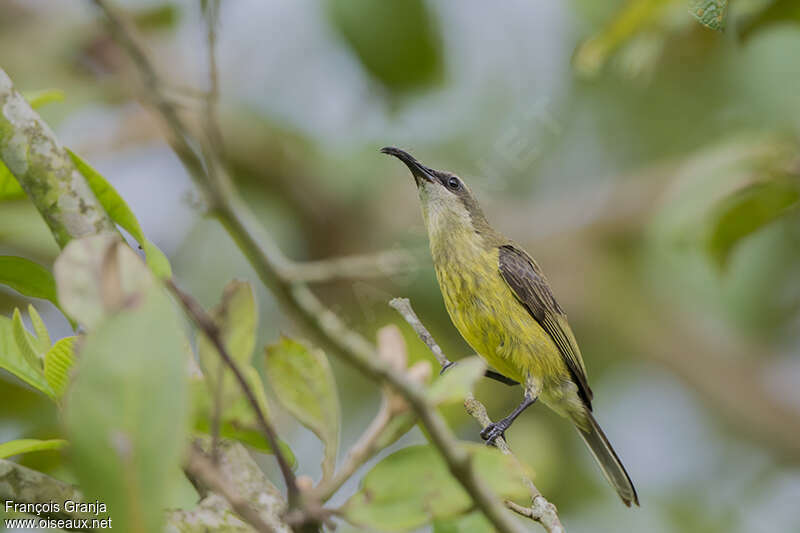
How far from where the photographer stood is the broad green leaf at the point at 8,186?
206cm

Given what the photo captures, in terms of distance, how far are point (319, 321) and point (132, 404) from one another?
0.24 metres

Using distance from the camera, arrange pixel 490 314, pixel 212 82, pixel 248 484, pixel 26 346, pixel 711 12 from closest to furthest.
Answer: pixel 212 82
pixel 26 346
pixel 248 484
pixel 711 12
pixel 490 314

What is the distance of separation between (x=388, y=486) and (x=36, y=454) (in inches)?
55.0

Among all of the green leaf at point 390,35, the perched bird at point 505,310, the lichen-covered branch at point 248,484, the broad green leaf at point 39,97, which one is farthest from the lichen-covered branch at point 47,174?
the green leaf at point 390,35

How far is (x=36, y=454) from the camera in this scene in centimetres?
228

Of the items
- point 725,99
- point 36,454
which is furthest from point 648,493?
point 36,454

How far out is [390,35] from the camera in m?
4.03

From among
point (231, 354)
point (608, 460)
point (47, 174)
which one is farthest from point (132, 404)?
point (608, 460)

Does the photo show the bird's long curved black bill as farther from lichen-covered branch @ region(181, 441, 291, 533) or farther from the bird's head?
lichen-covered branch @ region(181, 441, 291, 533)

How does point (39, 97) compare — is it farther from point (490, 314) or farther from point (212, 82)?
point (490, 314)

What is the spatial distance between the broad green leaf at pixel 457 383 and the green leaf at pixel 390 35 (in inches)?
120

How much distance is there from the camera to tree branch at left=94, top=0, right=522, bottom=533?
41.5 inches

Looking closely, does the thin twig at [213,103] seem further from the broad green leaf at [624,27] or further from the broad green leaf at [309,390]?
the broad green leaf at [624,27]

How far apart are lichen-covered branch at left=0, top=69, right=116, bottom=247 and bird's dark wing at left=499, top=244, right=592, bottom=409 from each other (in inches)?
92.7
